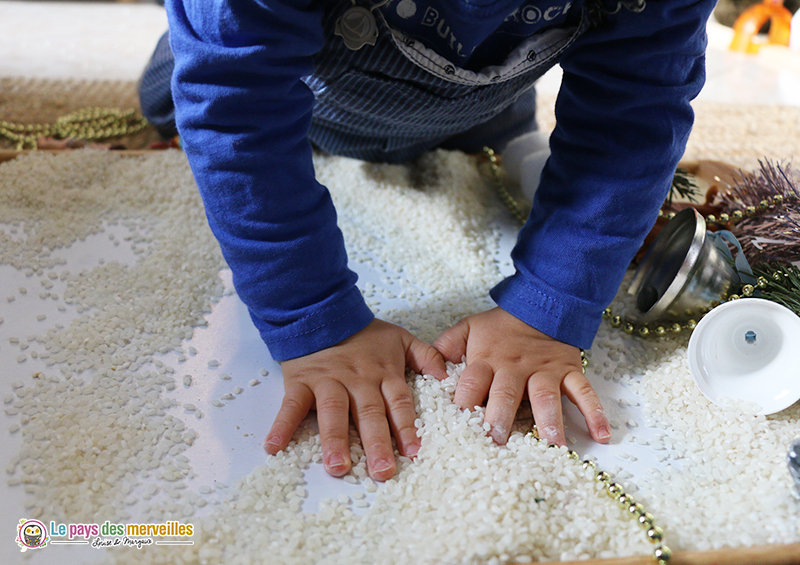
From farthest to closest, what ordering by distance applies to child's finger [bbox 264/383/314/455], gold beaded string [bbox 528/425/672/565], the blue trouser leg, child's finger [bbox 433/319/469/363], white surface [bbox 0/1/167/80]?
white surface [bbox 0/1/167/80]
the blue trouser leg
child's finger [bbox 433/319/469/363]
child's finger [bbox 264/383/314/455]
gold beaded string [bbox 528/425/672/565]

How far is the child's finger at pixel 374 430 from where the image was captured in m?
0.55

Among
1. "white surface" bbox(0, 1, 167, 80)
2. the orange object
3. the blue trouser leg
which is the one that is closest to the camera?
the blue trouser leg

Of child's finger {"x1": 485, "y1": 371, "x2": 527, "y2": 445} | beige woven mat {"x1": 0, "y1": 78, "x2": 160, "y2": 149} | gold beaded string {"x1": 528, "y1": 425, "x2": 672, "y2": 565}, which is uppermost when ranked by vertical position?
gold beaded string {"x1": 528, "y1": 425, "x2": 672, "y2": 565}

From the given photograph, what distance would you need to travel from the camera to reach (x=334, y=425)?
0.58 m

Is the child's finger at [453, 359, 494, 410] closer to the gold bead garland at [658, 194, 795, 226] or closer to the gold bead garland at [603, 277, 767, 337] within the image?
the gold bead garland at [603, 277, 767, 337]

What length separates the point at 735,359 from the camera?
636 millimetres

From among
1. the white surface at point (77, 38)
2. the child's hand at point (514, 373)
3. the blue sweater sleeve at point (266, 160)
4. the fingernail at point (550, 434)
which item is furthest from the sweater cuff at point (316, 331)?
the white surface at point (77, 38)

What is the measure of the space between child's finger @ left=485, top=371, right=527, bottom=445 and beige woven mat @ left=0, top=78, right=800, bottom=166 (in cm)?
83

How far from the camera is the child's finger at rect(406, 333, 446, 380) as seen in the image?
66cm

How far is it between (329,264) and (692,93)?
0.43 meters

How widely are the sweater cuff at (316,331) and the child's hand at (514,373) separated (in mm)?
105

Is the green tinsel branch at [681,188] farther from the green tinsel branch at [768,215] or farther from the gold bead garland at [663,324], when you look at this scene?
the gold bead garland at [663,324]

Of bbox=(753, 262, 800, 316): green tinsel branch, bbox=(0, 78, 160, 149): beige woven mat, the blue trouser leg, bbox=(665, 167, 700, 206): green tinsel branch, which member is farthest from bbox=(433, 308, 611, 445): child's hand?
bbox=(0, 78, 160, 149): beige woven mat

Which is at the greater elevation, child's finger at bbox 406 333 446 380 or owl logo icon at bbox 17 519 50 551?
child's finger at bbox 406 333 446 380
